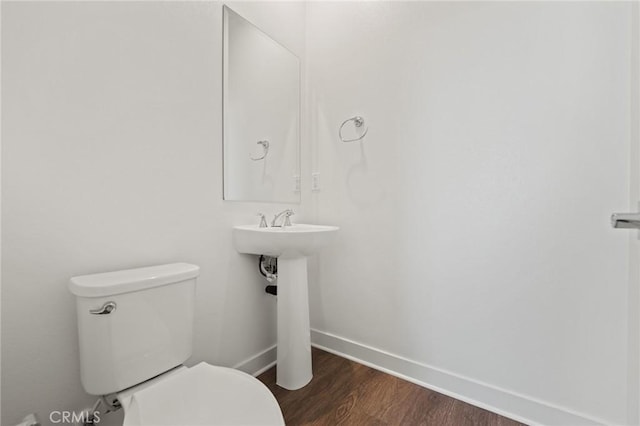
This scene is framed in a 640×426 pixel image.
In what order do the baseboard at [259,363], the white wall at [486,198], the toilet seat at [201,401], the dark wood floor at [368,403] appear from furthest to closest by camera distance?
1. the baseboard at [259,363]
2. the dark wood floor at [368,403]
3. the white wall at [486,198]
4. the toilet seat at [201,401]

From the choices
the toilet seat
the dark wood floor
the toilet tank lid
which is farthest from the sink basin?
the dark wood floor

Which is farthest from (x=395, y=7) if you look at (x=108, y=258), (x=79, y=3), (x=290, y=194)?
(x=108, y=258)

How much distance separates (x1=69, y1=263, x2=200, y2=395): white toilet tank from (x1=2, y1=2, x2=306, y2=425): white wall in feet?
0.45

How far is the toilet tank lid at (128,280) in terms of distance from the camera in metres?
0.77

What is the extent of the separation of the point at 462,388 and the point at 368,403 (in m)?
0.47

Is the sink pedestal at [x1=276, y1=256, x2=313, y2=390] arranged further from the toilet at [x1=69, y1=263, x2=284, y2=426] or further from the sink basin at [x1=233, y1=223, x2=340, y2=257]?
the toilet at [x1=69, y1=263, x2=284, y2=426]

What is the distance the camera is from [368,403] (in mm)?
1279

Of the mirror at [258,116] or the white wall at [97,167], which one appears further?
the mirror at [258,116]

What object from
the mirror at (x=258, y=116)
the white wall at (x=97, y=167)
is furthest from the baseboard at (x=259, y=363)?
the mirror at (x=258, y=116)

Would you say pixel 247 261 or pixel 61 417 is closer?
pixel 61 417

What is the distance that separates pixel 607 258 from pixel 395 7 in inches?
61.4

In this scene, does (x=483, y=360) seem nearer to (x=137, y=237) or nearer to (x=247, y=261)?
(x=247, y=261)

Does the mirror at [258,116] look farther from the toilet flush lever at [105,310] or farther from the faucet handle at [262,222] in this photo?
the toilet flush lever at [105,310]

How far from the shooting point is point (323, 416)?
1.20m
